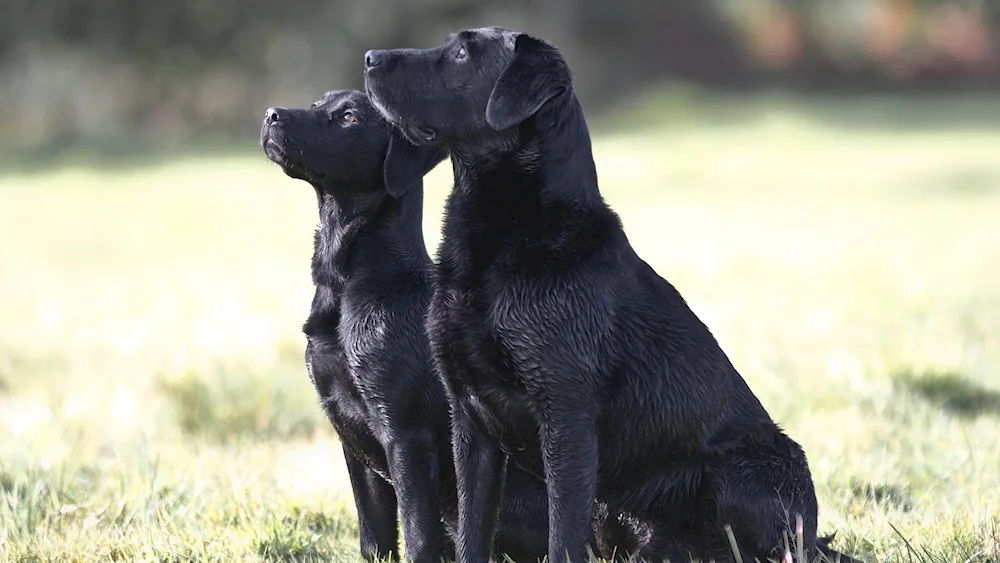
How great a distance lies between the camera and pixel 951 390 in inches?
277

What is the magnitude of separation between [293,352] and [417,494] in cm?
390

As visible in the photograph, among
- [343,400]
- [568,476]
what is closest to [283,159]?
[343,400]

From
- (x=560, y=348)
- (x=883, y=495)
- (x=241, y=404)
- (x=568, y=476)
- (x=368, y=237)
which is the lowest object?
(x=883, y=495)

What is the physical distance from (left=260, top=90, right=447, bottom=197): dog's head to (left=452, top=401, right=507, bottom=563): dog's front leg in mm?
934

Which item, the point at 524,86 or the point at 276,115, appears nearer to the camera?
the point at 524,86

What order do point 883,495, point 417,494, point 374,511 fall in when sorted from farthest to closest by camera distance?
point 883,495 < point 374,511 < point 417,494

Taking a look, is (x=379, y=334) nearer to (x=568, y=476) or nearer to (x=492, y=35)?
(x=568, y=476)

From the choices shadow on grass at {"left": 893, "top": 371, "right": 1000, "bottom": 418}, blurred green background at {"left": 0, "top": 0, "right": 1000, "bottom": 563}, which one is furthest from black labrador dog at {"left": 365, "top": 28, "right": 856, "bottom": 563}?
shadow on grass at {"left": 893, "top": 371, "right": 1000, "bottom": 418}

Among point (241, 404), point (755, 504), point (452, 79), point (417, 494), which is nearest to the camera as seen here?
point (755, 504)

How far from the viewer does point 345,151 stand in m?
4.43

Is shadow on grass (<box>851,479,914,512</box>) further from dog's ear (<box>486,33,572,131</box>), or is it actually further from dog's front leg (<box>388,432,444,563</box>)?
dog's ear (<box>486,33,572,131</box>)

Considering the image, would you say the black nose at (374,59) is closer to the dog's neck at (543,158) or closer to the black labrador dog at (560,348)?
the black labrador dog at (560,348)

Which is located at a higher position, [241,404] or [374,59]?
[374,59]

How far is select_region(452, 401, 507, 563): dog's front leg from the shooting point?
3877 mm
